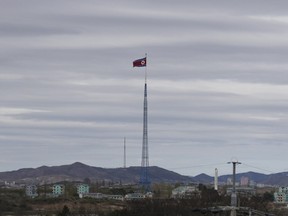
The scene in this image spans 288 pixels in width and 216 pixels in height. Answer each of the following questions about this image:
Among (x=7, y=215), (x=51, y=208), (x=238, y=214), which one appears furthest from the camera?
(x=51, y=208)

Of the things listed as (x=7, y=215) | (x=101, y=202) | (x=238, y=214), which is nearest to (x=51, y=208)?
(x=101, y=202)

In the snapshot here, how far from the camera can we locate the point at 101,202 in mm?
199250

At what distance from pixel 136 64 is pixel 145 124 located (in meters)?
28.7

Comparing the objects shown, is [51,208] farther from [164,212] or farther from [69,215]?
→ [164,212]

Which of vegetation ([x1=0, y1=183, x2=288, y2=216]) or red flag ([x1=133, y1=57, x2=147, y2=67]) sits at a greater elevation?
red flag ([x1=133, y1=57, x2=147, y2=67])

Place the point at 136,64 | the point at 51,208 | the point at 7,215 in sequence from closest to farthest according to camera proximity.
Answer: the point at 136,64
the point at 7,215
the point at 51,208

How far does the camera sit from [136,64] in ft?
442

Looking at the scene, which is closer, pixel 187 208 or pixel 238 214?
pixel 238 214

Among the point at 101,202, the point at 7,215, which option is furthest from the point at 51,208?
the point at 7,215

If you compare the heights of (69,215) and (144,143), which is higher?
(144,143)

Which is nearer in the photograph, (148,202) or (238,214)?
(238,214)

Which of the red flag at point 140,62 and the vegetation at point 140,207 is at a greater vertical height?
the red flag at point 140,62

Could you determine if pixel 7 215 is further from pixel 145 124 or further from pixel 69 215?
pixel 145 124

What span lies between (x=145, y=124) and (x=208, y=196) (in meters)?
21.0
